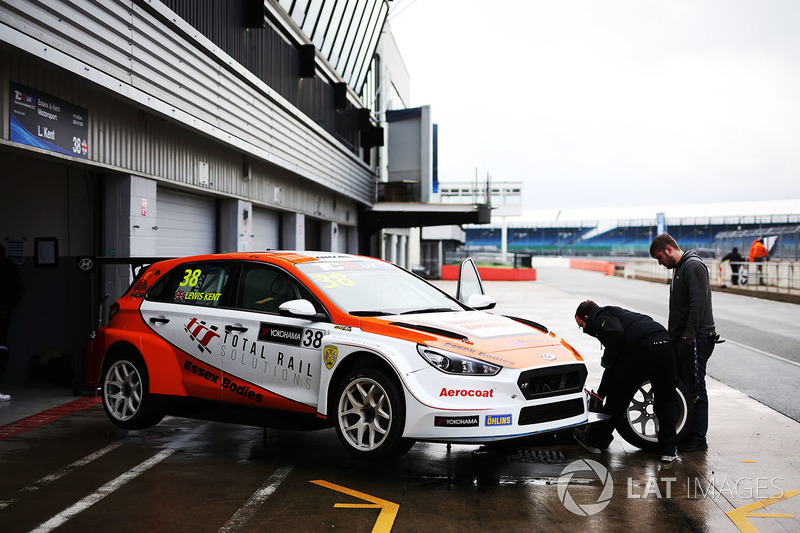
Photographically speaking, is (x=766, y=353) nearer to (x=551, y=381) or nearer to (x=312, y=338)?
(x=551, y=381)

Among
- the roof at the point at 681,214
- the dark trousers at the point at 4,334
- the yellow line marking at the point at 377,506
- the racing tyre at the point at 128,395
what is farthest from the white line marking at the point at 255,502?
the roof at the point at 681,214

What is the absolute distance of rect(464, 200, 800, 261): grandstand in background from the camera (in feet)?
313

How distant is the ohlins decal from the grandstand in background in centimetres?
8139

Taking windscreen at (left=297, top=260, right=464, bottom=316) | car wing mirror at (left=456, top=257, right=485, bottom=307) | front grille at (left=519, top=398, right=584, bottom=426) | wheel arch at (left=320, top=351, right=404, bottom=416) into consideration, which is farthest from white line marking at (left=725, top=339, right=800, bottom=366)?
wheel arch at (left=320, top=351, right=404, bottom=416)

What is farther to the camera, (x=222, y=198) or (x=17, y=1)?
(x=222, y=198)

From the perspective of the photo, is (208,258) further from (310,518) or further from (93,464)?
(310,518)

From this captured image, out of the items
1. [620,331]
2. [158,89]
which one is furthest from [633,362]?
[158,89]

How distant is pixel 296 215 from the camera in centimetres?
Answer: 1973

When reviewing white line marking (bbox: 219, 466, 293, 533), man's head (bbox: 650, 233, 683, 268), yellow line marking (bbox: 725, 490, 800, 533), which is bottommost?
white line marking (bbox: 219, 466, 293, 533)

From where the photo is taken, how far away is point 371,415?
5.79m

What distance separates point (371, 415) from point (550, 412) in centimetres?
131

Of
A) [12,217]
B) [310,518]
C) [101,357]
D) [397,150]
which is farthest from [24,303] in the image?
[397,150]

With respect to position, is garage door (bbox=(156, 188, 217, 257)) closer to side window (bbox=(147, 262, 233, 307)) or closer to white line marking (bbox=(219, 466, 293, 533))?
side window (bbox=(147, 262, 233, 307))

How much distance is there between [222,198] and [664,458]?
10576 mm
